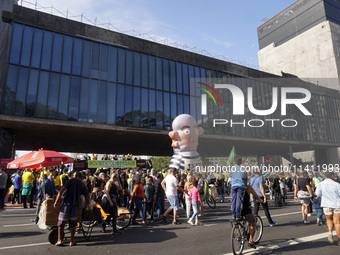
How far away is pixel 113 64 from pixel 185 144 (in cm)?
1332

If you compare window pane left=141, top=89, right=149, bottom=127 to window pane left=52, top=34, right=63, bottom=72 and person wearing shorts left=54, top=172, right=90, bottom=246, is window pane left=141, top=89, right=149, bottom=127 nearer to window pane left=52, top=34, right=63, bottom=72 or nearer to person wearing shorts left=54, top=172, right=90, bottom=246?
window pane left=52, top=34, right=63, bottom=72

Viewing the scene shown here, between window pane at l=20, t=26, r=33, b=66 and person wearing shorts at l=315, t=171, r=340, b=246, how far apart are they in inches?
970

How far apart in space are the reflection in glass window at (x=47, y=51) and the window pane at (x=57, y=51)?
356 millimetres

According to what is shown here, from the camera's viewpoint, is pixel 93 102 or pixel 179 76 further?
pixel 179 76

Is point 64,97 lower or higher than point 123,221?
higher

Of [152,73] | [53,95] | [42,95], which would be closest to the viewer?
[42,95]

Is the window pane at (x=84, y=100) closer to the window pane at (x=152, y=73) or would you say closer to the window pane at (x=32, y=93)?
the window pane at (x=32, y=93)

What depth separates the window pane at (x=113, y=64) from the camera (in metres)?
26.0

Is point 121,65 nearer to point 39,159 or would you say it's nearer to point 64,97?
point 64,97

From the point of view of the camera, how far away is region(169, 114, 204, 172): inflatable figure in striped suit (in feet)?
62.2

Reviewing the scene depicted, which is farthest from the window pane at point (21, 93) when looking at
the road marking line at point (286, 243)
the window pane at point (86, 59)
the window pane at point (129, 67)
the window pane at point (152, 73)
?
the road marking line at point (286, 243)

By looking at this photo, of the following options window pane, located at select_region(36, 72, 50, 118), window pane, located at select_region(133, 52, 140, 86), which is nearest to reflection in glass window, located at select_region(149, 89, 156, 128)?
window pane, located at select_region(133, 52, 140, 86)

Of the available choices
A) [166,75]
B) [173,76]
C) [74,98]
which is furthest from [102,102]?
[173,76]

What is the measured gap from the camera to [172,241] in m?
6.29
